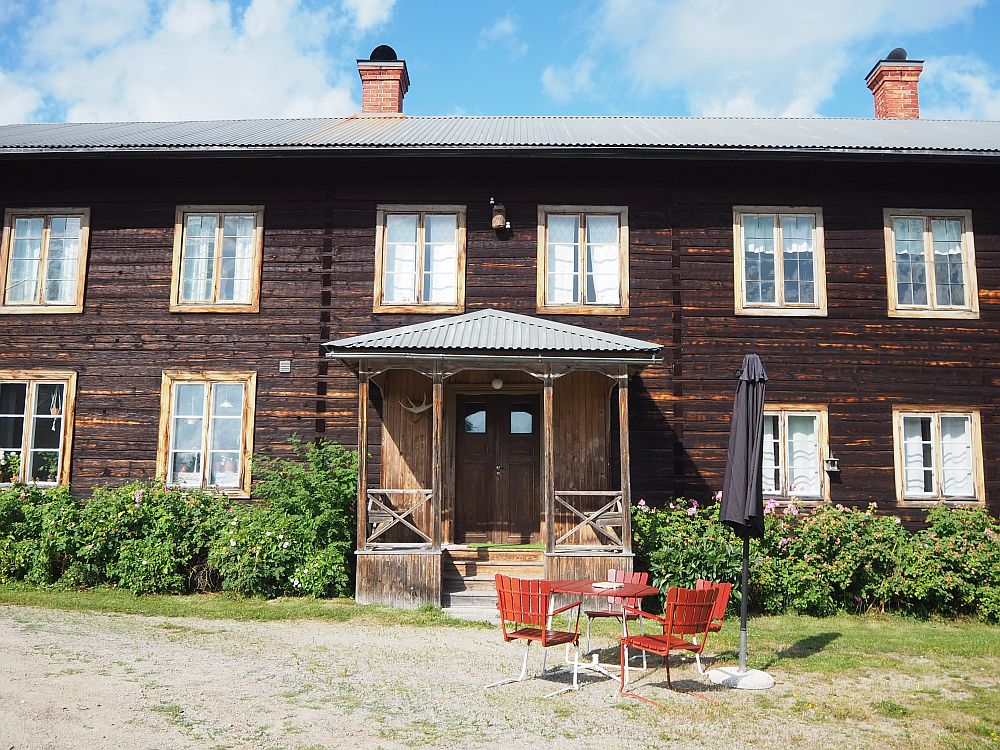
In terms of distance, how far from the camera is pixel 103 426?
1254 cm

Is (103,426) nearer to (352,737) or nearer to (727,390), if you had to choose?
(352,737)

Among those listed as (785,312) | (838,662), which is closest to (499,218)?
(785,312)

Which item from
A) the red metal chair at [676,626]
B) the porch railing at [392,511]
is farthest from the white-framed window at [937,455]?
the porch railing at [392,511]

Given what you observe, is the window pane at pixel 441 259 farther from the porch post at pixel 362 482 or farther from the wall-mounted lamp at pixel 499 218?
the porch post at pixel 362 482

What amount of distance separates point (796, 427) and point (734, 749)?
25.1ft

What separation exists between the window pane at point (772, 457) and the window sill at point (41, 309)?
35.6ft

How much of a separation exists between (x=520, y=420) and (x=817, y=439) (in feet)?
14.8

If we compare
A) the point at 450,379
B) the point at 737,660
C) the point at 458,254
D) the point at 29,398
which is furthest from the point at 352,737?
the point at 29,398

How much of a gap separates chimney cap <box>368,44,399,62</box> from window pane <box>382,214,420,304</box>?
5.22m

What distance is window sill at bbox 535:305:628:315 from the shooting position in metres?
12.5

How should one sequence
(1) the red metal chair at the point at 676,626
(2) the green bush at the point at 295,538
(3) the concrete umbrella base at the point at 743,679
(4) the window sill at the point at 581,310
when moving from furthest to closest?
(4) the window sill at the point at 581,310 → (2) the green bush at the point at 295,538 → (3) the concrete umbrella base at the point at 743,679 → (1) the red metal chair at the point at 676,626

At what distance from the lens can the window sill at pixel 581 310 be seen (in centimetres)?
1250

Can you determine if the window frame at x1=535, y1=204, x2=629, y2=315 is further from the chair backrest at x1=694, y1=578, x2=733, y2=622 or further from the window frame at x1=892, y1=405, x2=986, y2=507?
the chair backrest at x1=694, y1=578, x2=733, y2=622

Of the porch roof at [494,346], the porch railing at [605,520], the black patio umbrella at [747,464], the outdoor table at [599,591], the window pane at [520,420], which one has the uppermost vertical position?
the porch roof at [494,346]
